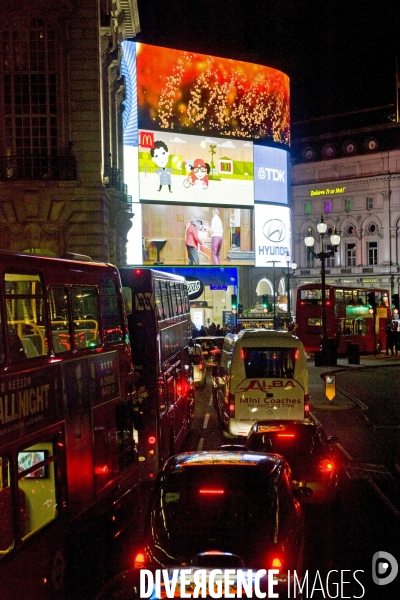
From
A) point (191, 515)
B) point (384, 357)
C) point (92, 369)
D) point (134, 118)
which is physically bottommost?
point (384, 357)

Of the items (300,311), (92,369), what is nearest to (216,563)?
(92,369)

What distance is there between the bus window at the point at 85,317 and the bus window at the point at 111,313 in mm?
278

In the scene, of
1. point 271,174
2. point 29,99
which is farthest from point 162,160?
point 29,99

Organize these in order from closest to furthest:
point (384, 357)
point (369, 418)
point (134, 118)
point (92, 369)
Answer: point (92, 369) < point (369, 418) < point (384, 357) < point (134, 118)

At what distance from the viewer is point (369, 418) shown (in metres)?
21.3

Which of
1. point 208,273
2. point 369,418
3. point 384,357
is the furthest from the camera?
point 208,273

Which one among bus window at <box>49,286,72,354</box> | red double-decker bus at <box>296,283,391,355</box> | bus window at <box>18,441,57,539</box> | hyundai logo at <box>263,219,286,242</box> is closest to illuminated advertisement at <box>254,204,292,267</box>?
hyundai logo at <box>263,219,286,242</box>

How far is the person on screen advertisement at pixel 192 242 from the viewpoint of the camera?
2164 inches

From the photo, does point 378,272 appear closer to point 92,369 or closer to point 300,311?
point 300,311

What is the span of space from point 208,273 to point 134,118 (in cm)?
1383

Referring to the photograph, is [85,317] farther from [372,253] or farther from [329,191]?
[329,191]

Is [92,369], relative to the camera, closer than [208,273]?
Yes

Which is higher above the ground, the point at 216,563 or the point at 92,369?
the point at 92,369

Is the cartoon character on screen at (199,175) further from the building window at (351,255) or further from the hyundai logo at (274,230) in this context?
the building window at (351,255)
